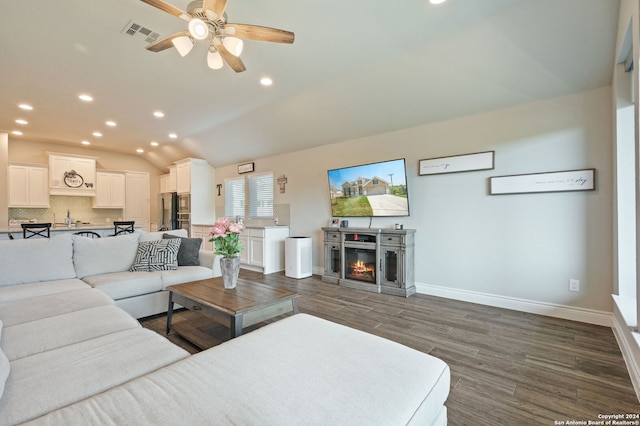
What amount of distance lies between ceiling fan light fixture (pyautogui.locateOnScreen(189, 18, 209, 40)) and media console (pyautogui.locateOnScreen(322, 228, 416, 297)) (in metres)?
3.19

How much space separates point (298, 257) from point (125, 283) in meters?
2.75

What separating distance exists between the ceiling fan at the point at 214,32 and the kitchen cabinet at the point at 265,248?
360cm

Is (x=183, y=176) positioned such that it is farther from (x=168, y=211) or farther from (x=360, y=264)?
(x=360, y=264)

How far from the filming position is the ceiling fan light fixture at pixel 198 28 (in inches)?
81.8

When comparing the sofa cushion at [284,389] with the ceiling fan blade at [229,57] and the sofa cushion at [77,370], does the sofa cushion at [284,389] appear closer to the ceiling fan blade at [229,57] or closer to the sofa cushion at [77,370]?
the sofa cushion at [77,370]

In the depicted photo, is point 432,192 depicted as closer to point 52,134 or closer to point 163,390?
point 163,390

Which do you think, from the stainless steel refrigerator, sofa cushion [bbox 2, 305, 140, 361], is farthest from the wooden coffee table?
the stainless steel refrigerator

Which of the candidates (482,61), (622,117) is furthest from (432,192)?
(622,117)

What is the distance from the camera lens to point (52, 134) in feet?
20.8

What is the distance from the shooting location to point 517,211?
11.1 ft

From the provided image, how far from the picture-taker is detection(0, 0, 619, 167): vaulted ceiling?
2.54 meters

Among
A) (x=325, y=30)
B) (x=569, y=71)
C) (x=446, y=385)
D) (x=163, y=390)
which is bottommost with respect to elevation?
(x=446, y=385)

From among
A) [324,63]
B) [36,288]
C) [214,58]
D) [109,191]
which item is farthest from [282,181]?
[109,191]

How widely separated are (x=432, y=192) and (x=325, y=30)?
2524 millimetres
